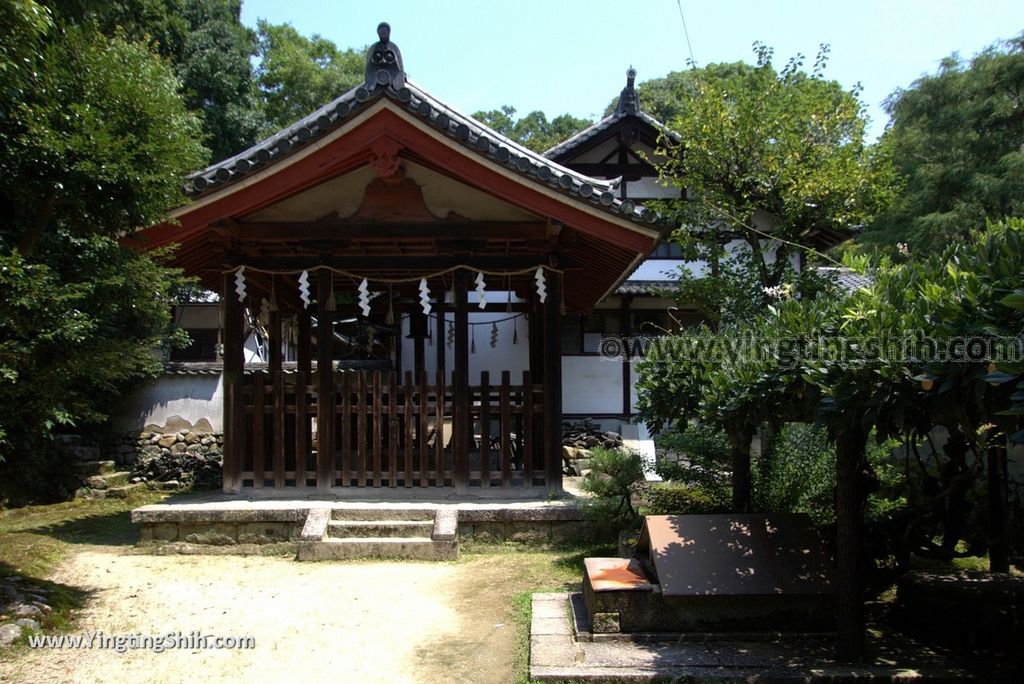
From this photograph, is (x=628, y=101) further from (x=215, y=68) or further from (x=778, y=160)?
(x=215, y=68)

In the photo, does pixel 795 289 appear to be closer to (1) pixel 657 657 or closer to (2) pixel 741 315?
(2) pixel 741 315

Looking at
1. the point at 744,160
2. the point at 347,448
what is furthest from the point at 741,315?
the point at 347,448

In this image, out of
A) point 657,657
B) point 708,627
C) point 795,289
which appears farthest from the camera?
point 795,289

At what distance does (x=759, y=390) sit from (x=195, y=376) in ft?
41.6

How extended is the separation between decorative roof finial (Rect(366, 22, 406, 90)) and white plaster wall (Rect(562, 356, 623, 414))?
10.1 m

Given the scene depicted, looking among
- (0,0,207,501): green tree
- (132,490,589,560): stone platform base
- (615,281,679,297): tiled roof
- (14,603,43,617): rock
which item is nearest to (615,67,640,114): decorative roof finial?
(615,281,679,297): tiled roof

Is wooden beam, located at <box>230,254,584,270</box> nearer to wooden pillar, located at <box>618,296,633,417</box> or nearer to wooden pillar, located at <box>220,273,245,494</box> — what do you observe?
wooden pillar, located at <box>220,273,245,494</box>

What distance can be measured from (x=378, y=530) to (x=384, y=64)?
5559 millimetres

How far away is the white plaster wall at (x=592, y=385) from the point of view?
715 inches

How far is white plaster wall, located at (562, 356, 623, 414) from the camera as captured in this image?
59.6 feet

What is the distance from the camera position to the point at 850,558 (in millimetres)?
5012

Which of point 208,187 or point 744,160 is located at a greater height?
point 744,160

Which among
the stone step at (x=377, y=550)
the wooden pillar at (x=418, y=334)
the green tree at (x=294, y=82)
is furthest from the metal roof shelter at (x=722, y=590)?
the green tree at (x=294, y=82)

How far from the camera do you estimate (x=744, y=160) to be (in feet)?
37.6
